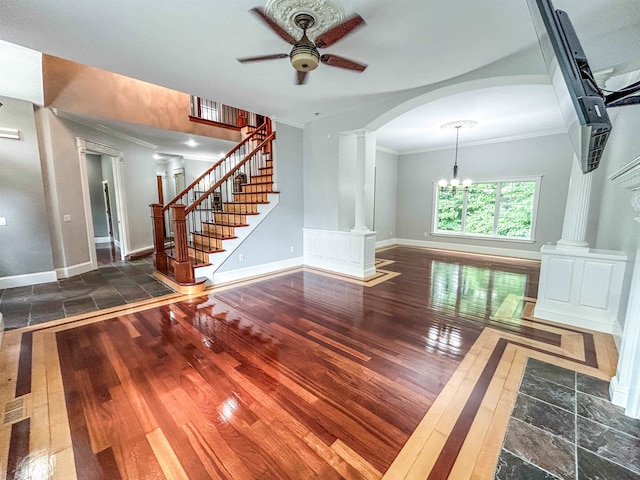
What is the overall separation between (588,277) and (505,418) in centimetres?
221

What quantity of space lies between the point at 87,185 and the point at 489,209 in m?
9.37

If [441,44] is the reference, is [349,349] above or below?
below

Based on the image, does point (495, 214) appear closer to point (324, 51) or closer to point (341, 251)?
point (341, 251)

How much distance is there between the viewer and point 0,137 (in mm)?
3918

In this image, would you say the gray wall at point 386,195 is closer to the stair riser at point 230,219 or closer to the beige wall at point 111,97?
the stair riser at point 230,219

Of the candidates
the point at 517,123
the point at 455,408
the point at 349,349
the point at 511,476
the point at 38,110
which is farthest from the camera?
the point at 517,123

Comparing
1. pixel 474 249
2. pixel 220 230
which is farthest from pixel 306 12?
pixel 474 249

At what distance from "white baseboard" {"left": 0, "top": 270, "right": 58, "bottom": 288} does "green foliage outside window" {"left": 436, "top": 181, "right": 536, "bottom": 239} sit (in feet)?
29.4

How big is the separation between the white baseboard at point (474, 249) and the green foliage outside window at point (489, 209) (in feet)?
1.23

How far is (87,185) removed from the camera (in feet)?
16.8

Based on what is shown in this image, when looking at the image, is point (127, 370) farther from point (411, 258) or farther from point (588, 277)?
point (411, 258)

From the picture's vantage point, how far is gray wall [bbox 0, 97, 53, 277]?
402 centimetres

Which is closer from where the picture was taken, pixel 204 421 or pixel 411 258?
pixel 204 421

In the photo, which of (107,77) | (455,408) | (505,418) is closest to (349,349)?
(455,408)
